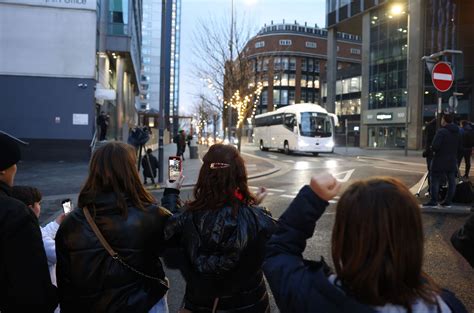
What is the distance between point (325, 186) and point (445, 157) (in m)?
8.45

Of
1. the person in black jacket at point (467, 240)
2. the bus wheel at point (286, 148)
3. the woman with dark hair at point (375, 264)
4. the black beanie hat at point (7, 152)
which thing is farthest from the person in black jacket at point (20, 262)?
the bus wheel at point (286, 148)

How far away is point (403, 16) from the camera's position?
149 ft

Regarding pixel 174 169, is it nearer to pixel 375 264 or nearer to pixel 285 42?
pixel 375 264

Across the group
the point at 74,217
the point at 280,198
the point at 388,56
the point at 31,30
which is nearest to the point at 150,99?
the point at 388,56

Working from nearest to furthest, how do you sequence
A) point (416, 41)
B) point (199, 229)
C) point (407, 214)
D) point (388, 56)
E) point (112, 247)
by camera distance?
point (407, 214)
point (112, 247)
point (199, 229)
point (416, 41)
point (388, 56)

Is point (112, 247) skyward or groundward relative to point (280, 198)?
skyward

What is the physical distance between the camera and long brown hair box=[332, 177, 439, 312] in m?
1.46

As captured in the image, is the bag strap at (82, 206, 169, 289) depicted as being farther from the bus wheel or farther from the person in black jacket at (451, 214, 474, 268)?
the bus wheel

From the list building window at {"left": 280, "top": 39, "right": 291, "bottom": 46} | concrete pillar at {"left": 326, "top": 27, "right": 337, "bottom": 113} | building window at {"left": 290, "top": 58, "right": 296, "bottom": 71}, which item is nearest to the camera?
concrete pillar at {"left": 326, "top": 27, "right": 337, "bottom": 113}

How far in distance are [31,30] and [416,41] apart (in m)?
34.2

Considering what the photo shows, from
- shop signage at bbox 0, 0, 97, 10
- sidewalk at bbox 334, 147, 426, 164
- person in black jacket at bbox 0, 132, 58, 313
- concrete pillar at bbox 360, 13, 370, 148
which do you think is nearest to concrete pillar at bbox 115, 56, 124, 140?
shop signage at bbox 0, 0, 97, 10

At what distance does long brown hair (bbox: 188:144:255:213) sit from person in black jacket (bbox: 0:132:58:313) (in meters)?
0.86

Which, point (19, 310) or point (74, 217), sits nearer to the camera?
point (19, 310)

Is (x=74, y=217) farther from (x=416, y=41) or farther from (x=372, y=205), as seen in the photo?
(x=416, y=41)
